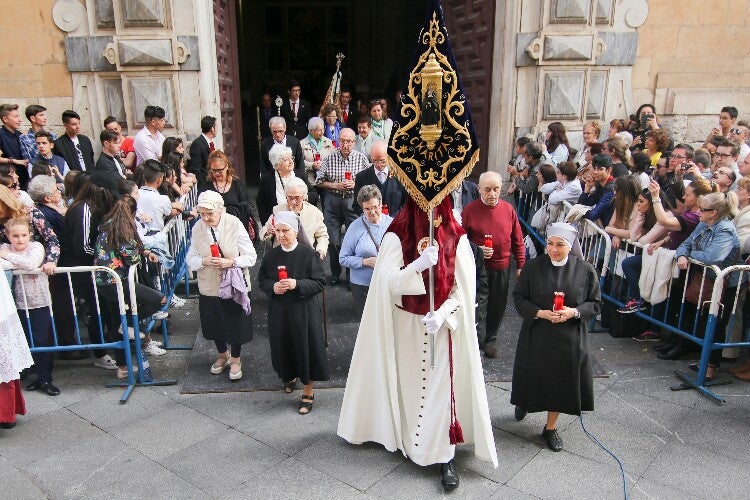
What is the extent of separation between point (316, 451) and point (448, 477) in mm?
1043

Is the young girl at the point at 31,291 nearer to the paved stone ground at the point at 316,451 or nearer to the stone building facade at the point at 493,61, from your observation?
the paved stone ground at the point at 316,451

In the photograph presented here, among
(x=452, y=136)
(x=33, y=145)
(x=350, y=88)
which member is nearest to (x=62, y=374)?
(x=33, y=145)

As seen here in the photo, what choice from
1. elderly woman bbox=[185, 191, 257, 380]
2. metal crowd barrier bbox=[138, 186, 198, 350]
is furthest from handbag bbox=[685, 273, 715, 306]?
metal crowd barrier bbox=[138, 186, 198, 350]

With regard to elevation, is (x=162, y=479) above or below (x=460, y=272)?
below

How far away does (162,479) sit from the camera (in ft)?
13.9

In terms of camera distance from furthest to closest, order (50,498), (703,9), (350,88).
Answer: (350,88) < (703,9) < (50,498)

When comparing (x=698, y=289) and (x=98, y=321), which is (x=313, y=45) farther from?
(x=698, y=289)

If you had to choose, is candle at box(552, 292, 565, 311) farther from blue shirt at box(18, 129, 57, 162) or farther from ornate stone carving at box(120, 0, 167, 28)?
ornate stone carving at box(120, 0, 167, 28)

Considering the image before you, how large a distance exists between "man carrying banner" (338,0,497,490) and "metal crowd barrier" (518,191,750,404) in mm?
2446

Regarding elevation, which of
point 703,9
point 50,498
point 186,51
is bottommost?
point 50,498

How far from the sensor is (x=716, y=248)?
17.6 ft

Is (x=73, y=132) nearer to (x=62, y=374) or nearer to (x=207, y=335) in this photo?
(x=62, y=374)

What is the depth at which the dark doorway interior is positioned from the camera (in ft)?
63.9

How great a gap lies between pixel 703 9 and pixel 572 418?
8.67 m
